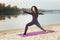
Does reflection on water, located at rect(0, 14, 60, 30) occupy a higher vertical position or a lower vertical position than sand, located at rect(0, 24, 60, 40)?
higher

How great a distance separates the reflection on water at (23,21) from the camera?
117 cm

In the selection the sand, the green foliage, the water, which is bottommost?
the sand

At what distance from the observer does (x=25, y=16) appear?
1.23 m

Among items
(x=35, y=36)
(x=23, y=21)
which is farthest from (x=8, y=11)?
(x=35, y=36)

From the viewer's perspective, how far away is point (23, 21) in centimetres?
124

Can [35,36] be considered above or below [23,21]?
below

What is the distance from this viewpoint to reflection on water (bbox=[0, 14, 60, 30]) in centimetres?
117

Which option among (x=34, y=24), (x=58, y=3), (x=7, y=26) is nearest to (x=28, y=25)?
(x=34, y=24)

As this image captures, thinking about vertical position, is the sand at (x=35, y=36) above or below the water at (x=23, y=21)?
below

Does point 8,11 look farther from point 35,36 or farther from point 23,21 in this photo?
point 35,36

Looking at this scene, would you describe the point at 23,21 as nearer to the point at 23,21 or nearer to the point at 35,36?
the point at 23,21

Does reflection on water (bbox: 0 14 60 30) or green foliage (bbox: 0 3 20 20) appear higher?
green foliage (bbox: 0 3 20 20)

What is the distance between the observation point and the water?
1.17 metres

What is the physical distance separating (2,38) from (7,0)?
26cm
